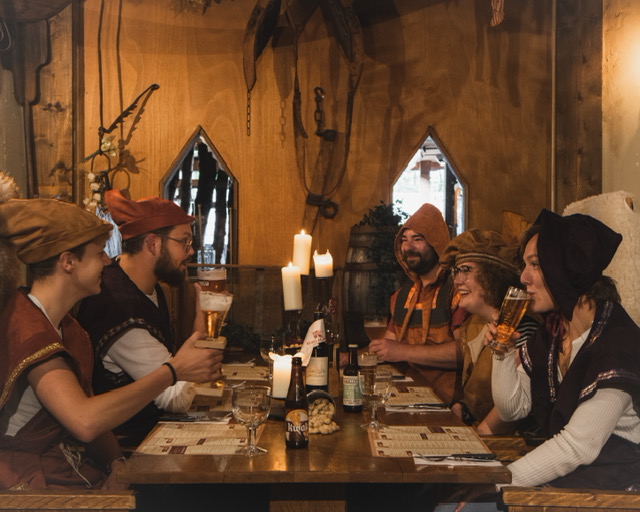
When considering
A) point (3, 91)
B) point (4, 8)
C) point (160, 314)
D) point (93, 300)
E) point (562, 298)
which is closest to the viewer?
point (562, 298)

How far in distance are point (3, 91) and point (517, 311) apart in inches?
168

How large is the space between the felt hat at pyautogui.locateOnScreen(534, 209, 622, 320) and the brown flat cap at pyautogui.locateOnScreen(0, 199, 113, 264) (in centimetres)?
139

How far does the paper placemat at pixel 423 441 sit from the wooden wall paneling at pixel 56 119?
12.7 ft

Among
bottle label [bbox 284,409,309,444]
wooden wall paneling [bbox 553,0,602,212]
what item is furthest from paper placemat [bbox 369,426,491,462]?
wooden wall paneling [bbox 553,0,602,212]

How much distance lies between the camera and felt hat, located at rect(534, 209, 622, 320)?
2061 mm

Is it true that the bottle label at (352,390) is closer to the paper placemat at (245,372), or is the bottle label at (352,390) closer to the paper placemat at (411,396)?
the paper placemat at (411,396)

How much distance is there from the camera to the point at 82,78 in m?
5.41

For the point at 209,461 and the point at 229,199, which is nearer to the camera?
the point at 209,461

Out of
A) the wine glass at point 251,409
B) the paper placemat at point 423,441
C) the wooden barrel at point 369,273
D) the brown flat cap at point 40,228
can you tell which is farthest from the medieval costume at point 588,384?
the wooden barrel at point 369,273

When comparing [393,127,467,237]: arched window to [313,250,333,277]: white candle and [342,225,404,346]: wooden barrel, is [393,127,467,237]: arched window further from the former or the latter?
[313,250,333,277]: white candle

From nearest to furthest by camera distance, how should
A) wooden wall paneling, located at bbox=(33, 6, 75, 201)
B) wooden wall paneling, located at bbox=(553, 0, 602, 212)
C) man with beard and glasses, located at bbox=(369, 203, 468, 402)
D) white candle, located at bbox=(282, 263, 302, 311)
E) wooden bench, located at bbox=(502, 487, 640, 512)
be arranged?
wooden bench, located at bbox=(502, 487, 640, 512)
white candle, located at bbox=(282, 263, 302, 311)
man with beard and glasses, located at bbox=(369, 203, 468, 402)
wooden wall paneling, located at bbox=(553, 0, 602, 212)
wooden wall paneling, located at bbox=(33, 6, 75, 201)

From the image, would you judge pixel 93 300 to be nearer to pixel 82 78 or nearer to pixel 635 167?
pixel 635 167

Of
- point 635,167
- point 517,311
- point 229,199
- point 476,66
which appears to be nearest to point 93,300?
point 517,311

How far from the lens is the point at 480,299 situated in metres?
3.16
